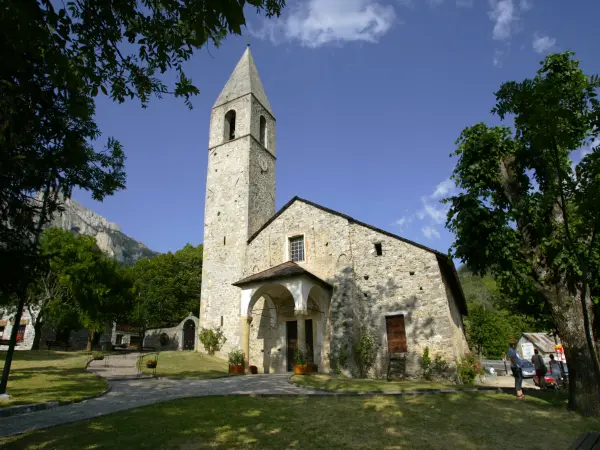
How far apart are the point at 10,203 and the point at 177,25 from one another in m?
3.73

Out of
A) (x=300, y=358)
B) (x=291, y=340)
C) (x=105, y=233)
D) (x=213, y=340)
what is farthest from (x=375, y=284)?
(x=105, y=233)

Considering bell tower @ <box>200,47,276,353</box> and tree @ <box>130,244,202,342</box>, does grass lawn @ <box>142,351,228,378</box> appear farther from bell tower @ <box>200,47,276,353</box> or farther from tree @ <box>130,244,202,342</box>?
tree @ <box>130,244,202,342</box>

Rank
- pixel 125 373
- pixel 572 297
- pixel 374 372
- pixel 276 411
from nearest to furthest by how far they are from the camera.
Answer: pixel 276 411 < pixel 572 297 < pixel 125 373 < pixel 374 372

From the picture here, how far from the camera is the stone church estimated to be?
16047mm

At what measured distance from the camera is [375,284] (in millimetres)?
17250

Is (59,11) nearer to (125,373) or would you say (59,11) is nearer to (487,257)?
(487,257)

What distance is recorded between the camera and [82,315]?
26203mm

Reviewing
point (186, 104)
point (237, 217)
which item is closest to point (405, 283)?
point (237, 217)

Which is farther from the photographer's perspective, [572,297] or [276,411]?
[572,297]

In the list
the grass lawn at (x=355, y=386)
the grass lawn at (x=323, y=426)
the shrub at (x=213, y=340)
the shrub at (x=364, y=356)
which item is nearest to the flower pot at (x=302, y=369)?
the grass lawn at (x=355, y=386)

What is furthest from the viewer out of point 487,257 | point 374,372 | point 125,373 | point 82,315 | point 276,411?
point 82,315

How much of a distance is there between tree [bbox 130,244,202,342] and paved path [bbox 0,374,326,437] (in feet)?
79.2

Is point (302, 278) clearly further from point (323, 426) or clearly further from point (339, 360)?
point (323, 426)

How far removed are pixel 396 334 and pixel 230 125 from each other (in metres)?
17.2
